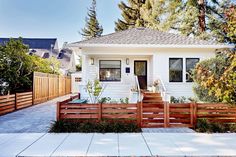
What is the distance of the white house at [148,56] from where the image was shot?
12.0m

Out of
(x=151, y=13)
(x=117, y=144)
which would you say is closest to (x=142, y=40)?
(x=117, y=144)

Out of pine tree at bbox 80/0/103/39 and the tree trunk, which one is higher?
pine tree at bbox 80/0/103/39

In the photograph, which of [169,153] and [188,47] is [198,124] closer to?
[169,153]

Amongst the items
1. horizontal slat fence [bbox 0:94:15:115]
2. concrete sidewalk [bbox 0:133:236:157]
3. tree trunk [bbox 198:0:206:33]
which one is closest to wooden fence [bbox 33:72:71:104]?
horizontal slat fence [bbox 0:94:15:115]

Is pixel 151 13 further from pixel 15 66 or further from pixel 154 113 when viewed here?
pixel 154 113

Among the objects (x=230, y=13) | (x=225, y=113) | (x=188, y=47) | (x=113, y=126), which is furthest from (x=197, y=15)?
(x=113, y=126)

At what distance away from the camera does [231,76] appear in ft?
23.3

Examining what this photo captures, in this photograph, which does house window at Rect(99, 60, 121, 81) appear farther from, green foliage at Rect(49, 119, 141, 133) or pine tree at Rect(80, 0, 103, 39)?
pine tree at Rect(80, 0, 103, 39)

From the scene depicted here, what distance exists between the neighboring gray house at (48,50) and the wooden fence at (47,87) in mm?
9985

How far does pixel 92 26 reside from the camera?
38.1 meters

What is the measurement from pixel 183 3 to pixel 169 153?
18.5 m

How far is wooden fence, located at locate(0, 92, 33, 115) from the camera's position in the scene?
32.8ft

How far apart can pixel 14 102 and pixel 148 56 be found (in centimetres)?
828

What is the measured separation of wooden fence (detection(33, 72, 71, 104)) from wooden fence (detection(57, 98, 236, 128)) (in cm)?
796
